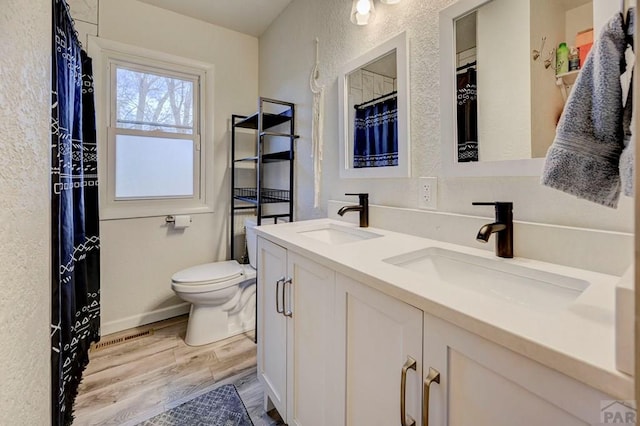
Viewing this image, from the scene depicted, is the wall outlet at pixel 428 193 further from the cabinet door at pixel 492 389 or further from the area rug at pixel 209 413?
the area rug at pixel 209 413

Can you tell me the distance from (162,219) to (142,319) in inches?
31.0

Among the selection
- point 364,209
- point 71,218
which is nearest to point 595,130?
point 364,209

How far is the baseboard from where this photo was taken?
6.96 feet

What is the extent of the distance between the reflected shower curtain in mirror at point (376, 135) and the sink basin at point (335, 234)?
13.9 inches

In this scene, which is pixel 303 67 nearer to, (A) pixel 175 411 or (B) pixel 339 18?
(B) pixel 339 18

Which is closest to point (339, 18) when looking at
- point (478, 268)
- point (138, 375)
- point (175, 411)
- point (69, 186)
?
point (478, 268)

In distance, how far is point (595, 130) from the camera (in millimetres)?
500

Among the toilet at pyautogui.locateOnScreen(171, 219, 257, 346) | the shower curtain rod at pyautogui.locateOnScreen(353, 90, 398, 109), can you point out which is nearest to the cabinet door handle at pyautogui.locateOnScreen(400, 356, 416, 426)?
the shower curtain rod at pyautogui.locateOnScreen(353, 90, 398, 109)

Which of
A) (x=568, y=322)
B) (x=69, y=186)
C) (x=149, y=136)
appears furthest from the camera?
(x=149, y=136)

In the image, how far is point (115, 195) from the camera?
83.7 inches

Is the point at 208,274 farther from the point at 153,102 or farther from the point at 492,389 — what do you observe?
the point at 492,389

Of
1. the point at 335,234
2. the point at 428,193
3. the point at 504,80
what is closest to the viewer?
the point at 504,80

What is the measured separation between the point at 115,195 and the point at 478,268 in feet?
7.73

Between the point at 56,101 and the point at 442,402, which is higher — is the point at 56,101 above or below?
above
